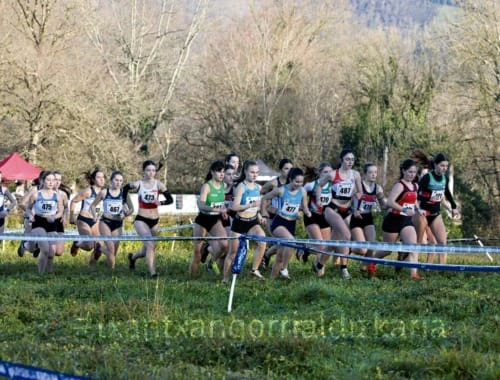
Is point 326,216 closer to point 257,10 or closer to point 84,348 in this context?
point 84,348

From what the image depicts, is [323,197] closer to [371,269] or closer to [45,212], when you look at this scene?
[371,269]

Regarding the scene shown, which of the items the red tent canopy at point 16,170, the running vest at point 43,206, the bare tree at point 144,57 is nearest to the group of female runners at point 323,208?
the running vest at point 43,206

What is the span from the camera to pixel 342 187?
15500 millimetres

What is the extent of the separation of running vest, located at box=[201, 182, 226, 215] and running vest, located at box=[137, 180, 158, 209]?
1.12 metres

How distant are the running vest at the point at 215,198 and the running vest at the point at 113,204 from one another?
7.99 ft

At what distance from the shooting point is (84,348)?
8297 millimetres

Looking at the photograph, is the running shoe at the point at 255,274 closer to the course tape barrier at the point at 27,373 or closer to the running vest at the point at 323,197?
the running vest at the point at 323,197

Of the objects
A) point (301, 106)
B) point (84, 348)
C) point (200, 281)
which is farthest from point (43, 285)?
point (301, 106)

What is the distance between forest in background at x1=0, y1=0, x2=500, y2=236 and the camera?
38.9 meters

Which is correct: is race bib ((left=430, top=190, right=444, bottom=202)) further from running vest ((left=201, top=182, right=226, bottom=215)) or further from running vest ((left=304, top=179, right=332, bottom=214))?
running vest ((left=201, top=182, right=226, bottom=215))

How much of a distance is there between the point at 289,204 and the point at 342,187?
1.41 metres

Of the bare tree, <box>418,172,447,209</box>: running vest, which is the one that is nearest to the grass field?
<box>418,172,447,209</box>: running vest

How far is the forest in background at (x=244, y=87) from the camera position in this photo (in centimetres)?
3891

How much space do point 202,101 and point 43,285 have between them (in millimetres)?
39349
